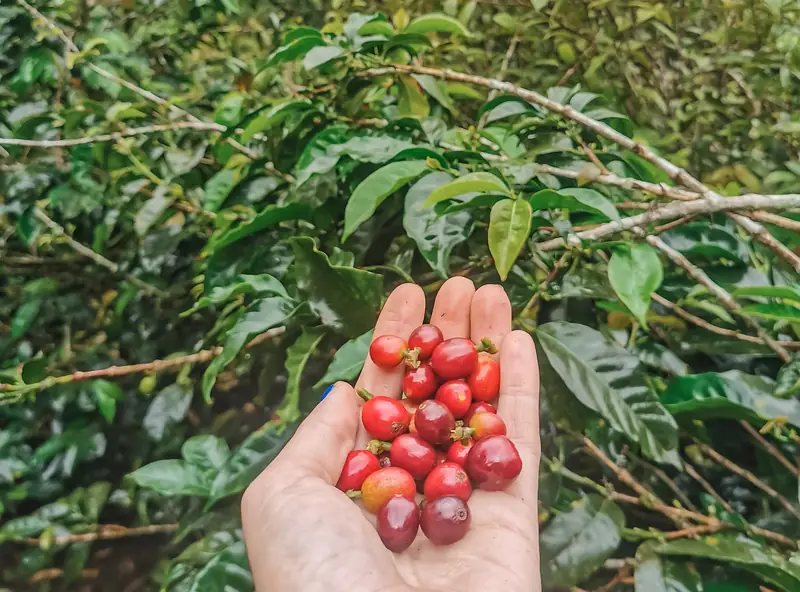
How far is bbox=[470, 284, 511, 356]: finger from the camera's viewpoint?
3.43 ft

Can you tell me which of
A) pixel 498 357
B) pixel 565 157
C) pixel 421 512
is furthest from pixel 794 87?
pixel 421 512

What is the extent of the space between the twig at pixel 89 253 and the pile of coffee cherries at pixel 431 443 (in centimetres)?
96

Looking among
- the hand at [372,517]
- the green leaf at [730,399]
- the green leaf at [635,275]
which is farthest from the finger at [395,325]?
the green leaf at [730,399]

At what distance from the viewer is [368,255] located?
1.24 m

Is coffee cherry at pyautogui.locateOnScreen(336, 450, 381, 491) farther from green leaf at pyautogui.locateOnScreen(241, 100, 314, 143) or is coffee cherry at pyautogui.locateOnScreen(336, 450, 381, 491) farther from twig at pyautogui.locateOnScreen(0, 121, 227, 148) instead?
twig at pyautogui.locateOnScreen(0, 121, 227, 148)

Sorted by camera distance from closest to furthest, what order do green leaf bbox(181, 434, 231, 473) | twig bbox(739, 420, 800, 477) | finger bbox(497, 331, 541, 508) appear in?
finger bbox(497, 331, 541, 508), twig bbox(739, 420, 800, 477), green leaf bbox(181, 434, 231, 473)

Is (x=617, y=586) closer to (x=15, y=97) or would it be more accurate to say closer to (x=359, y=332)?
(x=359, y=332)

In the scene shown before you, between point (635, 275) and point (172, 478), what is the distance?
103 cm

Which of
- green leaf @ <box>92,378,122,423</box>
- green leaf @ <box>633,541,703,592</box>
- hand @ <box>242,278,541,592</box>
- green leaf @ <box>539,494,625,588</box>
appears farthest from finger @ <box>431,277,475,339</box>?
green leaf @ <box>92,378,122,423</box>

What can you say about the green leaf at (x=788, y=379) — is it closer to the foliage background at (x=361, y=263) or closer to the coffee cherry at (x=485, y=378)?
the foliage background at (x=361, y=263)

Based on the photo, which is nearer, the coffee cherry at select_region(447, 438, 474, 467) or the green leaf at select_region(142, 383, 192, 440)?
the coffee cherry at select_region(447, 438, 474, 467)

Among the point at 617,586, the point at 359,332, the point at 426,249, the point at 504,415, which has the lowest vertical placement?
the point at 617,586

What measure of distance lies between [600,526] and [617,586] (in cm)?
42

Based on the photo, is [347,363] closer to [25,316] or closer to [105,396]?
[105,396]
